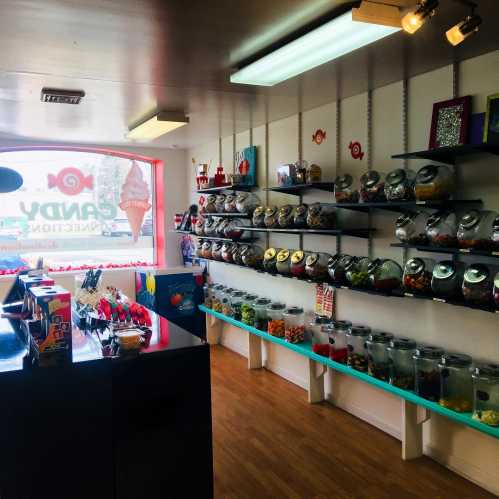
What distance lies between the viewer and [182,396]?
2.52m

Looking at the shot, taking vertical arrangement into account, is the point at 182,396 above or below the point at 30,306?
below

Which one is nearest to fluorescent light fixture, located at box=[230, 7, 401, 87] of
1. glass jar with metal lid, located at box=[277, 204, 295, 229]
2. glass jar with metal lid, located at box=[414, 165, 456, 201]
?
glass jar with metal lid, located at box=[414, 165, 456, 201]

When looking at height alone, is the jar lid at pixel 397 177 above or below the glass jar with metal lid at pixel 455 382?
above

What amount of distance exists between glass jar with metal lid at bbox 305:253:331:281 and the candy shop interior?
0.7 inches

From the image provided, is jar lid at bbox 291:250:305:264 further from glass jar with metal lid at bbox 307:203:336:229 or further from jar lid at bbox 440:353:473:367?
jar lid at bbox 440:353:473:367

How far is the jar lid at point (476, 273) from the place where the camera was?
2.79 metres

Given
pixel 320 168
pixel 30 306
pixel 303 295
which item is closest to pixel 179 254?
pixel 303 295

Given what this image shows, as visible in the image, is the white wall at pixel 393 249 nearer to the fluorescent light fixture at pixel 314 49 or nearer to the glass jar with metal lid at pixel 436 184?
the glass jar with metal lid at pixel 436 184

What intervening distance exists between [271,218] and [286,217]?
299 mm

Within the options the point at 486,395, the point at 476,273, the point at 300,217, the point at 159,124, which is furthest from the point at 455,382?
the point at 159,124

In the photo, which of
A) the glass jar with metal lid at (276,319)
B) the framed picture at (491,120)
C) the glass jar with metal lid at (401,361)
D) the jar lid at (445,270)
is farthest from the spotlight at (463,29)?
the glass jar with metal lid at (276,319)

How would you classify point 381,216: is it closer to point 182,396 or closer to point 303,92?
point 303,92

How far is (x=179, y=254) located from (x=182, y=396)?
522 centimetres

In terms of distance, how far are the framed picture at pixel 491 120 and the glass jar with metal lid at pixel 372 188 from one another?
0.82 meters
